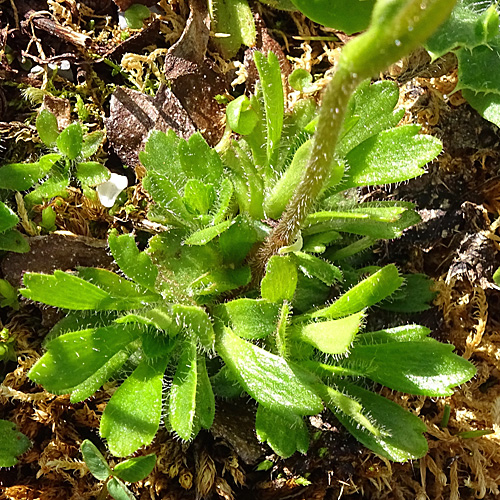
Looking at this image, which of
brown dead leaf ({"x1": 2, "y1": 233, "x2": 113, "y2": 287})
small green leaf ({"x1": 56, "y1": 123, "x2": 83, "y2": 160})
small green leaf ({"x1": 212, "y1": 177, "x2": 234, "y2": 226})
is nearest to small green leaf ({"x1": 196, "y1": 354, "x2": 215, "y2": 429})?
small green leaf ({"x1": 212, "y1": 177, "x2": 234, "y2": 226})

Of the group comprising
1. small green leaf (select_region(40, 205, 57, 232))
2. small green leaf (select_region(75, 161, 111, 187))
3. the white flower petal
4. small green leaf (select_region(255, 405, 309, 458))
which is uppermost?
small green leaf (select_region(75, 161, 111, 187))

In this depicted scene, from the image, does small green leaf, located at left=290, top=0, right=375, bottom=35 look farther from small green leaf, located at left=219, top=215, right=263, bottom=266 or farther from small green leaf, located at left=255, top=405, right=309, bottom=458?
small green leaf, located at left=255, top=405, right=309, bottom=458

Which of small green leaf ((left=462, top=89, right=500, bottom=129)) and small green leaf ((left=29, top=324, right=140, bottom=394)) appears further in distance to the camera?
small green leaf ((left=462, top=89, right=500, bottom=129))

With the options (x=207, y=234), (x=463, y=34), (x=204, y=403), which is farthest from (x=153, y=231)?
(x=463, y=34)

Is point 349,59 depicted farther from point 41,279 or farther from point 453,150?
point 453,150

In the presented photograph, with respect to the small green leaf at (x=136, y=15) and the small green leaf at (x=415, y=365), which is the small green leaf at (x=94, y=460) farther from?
the small green leaf at (x=136, y=15)

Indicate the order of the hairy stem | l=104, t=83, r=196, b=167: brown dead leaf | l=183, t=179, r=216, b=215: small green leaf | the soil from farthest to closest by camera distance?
l=104, t=83, r=196, b=167: brown dead leaf → the soil → l=183, t=179, r=216, b=215: small green leaf → the hairy stem

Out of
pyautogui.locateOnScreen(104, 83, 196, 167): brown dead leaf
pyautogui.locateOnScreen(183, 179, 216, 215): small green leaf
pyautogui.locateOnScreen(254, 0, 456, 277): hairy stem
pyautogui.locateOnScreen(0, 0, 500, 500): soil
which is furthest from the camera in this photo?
pyautogui.locateOnScreen(104, 83, 196, 167): brown dead leaf

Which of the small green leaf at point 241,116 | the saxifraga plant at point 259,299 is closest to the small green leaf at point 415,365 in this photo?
the saxifraga plant at point 259,299
